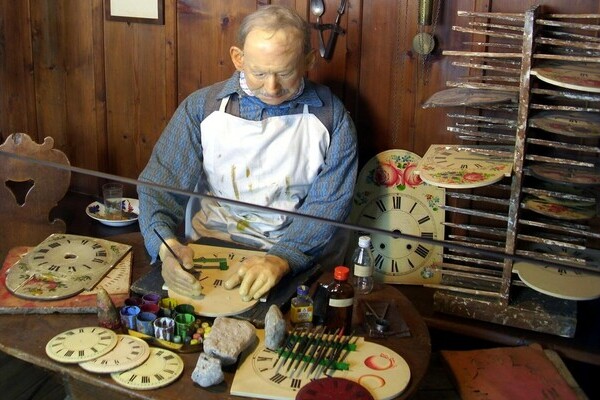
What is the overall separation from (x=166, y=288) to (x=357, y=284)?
0.45 meters

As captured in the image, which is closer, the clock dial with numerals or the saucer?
the clock dial with numerals

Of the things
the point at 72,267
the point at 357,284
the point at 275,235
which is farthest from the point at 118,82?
the point at 357,284

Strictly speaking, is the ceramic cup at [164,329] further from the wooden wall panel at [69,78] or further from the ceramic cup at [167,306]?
the wooden wall panel at [69,78]

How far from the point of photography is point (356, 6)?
89.9 inches

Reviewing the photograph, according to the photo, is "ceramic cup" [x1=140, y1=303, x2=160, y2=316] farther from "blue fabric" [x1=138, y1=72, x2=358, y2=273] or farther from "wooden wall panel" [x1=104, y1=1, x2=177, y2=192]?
"wooden wall panel" [x1=104, y1=1, x2=177, y2=192]

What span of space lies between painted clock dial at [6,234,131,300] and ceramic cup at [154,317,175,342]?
0.85 feet

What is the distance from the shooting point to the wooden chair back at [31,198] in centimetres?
229

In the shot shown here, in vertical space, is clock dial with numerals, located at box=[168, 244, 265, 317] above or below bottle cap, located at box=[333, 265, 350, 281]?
below

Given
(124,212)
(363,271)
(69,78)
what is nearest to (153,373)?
(363,271)

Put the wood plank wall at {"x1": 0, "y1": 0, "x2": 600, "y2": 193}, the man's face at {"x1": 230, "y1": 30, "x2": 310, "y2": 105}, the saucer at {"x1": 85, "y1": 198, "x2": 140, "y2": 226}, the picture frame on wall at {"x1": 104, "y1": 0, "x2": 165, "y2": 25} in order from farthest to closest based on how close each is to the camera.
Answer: the saucer at {"x1": 85, "y1": 198, "x2": 140, "y2": 226}
the picture frame on wall at {"x1": 104, "y1": 0, "x2": 165, "y2": 25}
the wood plank wall at {"x1": 0, "y1": 0, "x2": 600, "y2": 193}
the man's face at {"x1": 230, "y1": 30, "x2": 310, "y2": 105}

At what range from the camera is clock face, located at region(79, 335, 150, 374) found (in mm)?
1459

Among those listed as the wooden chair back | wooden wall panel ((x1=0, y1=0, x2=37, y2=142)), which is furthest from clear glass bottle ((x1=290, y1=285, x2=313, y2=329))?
wooden wall panel ((x1=0, y1=0, x2=37, y2=142))

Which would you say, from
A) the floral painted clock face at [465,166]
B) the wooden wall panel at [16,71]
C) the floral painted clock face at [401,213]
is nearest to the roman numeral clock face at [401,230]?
the floral painted clock face at [401,213]

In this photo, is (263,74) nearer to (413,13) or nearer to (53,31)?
(413,13)
